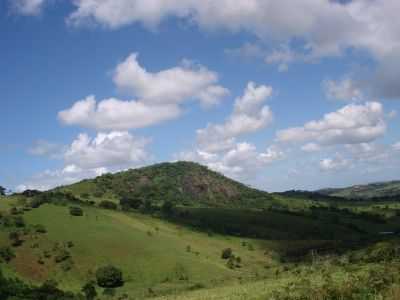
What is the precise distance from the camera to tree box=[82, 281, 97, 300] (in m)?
90.5

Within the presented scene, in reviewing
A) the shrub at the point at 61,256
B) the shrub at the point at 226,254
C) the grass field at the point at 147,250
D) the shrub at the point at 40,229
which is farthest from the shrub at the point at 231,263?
the shrub at the point at 40,229

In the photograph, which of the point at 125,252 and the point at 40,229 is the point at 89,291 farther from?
the point at 40,229

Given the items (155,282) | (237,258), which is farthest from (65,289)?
(237,258)

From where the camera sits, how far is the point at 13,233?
396ft

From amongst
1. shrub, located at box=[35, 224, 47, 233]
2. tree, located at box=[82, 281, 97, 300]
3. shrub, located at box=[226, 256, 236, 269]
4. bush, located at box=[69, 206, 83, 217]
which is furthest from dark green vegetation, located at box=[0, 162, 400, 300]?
Answer: shrub, located at box=[226, 256, 236, 269]

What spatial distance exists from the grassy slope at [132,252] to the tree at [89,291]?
4.29 metres

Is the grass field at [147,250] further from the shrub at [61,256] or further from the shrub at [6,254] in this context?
the shrub at [6,254]

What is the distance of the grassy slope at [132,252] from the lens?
10562 cm

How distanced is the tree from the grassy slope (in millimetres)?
4291

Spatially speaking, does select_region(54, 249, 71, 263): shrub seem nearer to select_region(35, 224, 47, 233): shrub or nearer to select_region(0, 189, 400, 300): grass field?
select_region(0, 189, 400, 300): grass field

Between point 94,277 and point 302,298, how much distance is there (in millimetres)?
88521

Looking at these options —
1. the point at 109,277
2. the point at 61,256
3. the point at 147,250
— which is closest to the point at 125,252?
the point at 147,250

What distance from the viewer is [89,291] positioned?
9338 cm

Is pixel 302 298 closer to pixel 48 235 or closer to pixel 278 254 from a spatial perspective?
pixel 48 235
